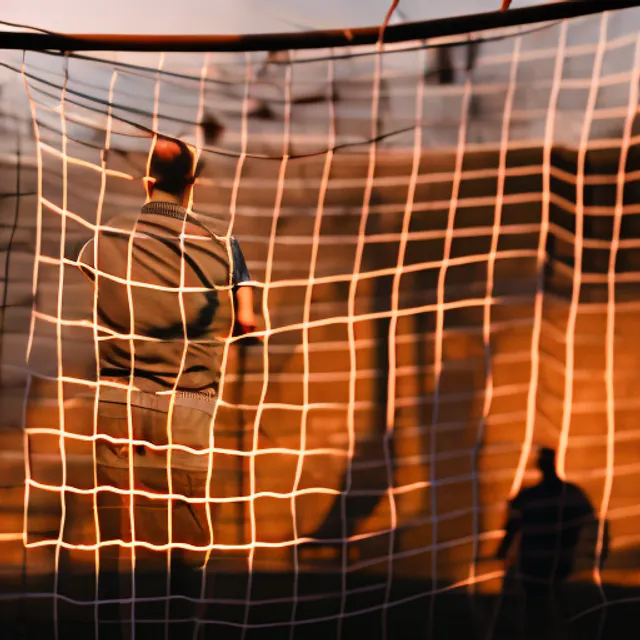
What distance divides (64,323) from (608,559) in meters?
1.34

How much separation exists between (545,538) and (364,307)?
681mm

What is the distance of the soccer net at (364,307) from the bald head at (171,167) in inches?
2.2

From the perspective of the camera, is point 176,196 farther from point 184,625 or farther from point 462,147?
point 184,625

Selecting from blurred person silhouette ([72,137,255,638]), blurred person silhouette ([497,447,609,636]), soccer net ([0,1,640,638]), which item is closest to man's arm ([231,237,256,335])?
blurred person silhouette ([72,137,255,638])

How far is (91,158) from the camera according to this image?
1428 millimetres

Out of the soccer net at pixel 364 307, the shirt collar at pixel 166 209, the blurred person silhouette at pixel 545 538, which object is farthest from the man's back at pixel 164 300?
the blurred person silhouette at pixel 545 538

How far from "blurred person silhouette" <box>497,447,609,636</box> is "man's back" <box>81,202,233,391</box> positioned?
30.2 inches

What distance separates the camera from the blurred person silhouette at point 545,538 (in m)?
1.39

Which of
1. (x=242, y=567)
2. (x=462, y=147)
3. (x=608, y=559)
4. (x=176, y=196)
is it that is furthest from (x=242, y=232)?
(x=608, y=559)

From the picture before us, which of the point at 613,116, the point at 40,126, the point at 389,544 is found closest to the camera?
the point at 613,116

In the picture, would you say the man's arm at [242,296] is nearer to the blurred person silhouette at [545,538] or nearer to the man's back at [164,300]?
the man's back at [164,300]

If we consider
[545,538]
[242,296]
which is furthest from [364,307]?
[545,538]

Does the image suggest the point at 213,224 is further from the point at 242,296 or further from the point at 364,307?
the point at 364,307

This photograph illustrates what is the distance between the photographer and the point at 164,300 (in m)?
1.33
